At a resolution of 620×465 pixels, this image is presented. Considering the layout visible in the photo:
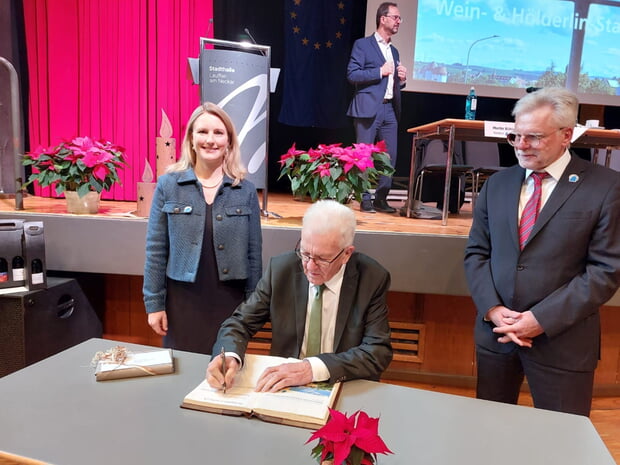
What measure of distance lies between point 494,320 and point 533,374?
0.21 m

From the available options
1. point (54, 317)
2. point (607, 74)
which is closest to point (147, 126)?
point (54, 317)

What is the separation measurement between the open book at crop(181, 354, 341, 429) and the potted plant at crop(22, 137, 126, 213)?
6.74ft

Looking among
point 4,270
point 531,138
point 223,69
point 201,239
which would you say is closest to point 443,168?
point 223,69

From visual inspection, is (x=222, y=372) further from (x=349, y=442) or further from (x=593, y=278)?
(x=593, y=278)

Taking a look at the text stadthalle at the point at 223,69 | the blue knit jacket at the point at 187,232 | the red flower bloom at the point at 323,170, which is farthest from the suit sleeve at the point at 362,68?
the blue knit jacket at the point at 187,232

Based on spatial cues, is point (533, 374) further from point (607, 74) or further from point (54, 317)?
point (607, 74)

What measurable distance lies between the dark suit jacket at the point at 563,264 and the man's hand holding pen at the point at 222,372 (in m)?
0.94

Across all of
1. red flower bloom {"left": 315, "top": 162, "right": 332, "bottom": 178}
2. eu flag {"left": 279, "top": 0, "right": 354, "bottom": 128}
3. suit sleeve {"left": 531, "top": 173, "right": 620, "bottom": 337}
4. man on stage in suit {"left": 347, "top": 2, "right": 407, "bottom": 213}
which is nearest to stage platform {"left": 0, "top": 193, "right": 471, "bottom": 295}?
red flower bloom {"left": 315, "top": 162, "right": 332, "bottom": 178}

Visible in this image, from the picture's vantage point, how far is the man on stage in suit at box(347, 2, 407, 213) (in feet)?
13.0

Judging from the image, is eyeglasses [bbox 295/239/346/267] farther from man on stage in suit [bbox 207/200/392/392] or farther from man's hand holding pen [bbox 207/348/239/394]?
man's hand holding pen [bbox 207/348/239/394]

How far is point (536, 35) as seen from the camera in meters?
4.60

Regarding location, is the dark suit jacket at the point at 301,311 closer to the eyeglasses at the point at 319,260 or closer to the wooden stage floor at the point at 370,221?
the eyeglasses at the point at 319,260

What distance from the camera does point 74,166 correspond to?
2752mm

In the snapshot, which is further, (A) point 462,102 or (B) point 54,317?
(A) point 462,102
